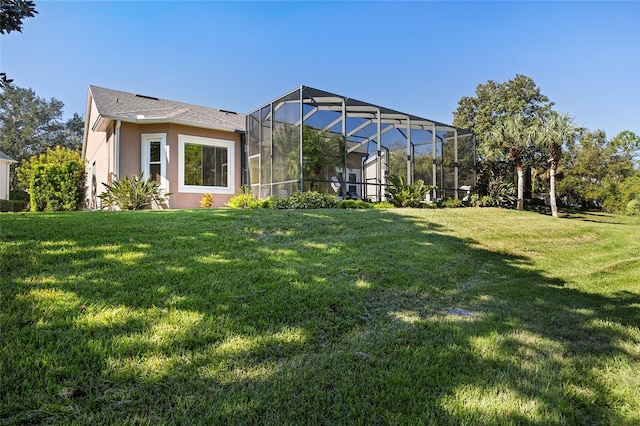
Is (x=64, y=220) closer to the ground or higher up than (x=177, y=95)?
closer to the ground

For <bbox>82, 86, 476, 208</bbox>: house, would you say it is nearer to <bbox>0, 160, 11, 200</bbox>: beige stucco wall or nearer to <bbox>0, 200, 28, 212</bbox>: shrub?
<bbox>0, 200, 28, 212</bbox>: shrub

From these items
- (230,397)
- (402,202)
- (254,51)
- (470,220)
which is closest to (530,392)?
(230,397)

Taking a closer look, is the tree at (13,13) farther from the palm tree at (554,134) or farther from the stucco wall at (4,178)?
the stucco wall at (4,178)

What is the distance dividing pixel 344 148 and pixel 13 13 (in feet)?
32.0

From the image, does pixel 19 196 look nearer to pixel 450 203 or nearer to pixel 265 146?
pixel 265 146

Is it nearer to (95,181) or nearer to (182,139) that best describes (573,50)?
(182,139)

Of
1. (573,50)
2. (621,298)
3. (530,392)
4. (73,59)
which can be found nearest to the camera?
(530,392)

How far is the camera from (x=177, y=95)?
58.4 feet

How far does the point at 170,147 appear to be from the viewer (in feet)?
39.5

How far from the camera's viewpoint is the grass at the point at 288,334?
1709 mm

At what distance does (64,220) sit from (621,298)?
8582 mm

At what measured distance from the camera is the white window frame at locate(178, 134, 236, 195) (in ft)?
40.0

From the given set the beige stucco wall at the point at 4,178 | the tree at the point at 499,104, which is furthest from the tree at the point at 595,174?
the beige stucco wall at the point at 4,178

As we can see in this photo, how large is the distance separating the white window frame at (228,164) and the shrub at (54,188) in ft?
12.0
